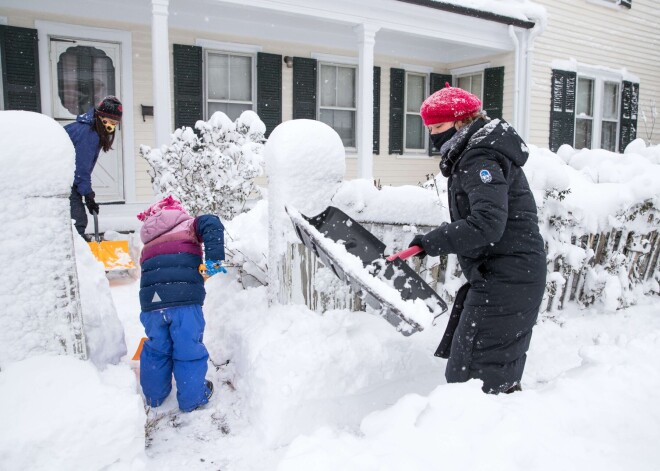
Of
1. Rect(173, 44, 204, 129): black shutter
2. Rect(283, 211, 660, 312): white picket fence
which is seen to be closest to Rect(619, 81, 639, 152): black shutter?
Rect(283, 211, 660, 312): white picket fence

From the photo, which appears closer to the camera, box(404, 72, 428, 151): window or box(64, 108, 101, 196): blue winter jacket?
box(64, 108, 101, 196): blue winter jacket

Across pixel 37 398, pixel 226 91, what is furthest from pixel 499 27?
pixel 37 398

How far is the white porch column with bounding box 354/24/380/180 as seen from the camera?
8.67 m

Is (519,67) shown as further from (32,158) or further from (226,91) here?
(32,158)

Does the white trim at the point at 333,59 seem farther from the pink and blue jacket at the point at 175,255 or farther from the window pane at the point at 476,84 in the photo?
the pink and blue jacket at the point at 175,255

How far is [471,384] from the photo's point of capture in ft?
6.52

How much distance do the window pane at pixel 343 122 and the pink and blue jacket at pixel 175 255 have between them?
309 inches

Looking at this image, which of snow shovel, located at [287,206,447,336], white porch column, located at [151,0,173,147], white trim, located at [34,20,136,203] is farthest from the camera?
white trim, located at [34,20,136,203]

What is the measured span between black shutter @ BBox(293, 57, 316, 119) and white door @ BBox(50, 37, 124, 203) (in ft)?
10.6

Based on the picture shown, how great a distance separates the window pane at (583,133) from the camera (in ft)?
41.9

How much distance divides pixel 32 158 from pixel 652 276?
217 inches

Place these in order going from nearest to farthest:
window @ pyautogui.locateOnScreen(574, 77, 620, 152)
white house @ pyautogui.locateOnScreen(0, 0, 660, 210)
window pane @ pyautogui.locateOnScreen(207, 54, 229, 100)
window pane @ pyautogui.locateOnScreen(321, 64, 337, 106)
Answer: white house @ pyautogui.locateOnScreen(0, 0, 660, 210) < window pane @ pyautogui.locateOnScreen(207, 54, 229, 100) < window pane @ pyautogui.locateOnScreen(321, 64, 337, 106) < window @ pyautogui.locateOnScreen(574, 77, 620, 152)

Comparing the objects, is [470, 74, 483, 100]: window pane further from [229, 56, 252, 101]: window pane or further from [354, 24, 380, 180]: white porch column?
[229, 56, 252, 101]: window pane

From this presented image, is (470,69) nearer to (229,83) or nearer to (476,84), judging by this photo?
(476,84)
